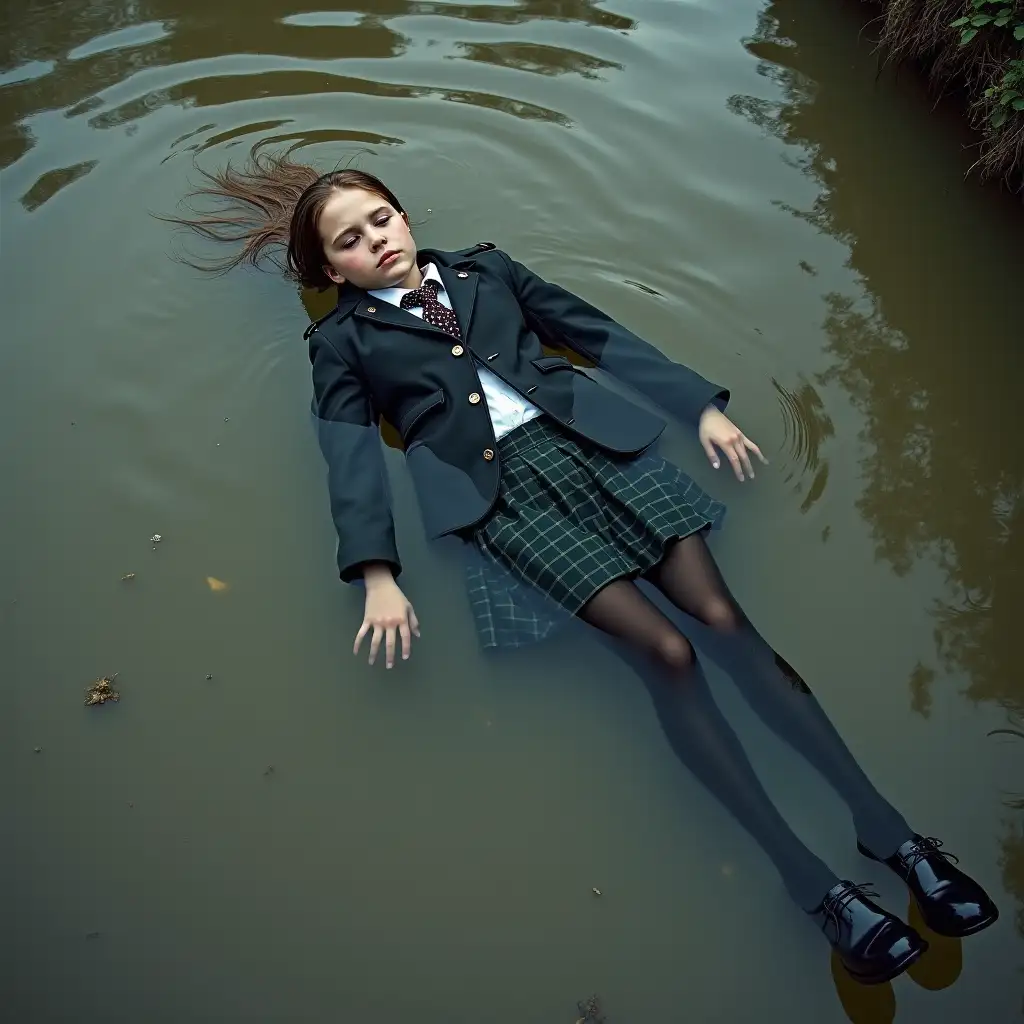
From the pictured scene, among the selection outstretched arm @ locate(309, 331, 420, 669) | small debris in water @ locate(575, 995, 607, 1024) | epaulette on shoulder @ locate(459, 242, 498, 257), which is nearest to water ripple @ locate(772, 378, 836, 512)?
epaulette on shoulder @ locate(459, 242, 498, 257)

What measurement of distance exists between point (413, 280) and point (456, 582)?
966mm

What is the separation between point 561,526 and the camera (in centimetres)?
278

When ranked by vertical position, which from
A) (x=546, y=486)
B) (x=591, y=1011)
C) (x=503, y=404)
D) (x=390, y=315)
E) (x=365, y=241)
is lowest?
(x=591, y=1011)

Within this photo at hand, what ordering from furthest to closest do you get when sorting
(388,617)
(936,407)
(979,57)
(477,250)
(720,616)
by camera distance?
(979,57) < (936,407) < (477,250) < (388,617) < (720,616)

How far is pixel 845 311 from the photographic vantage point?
3.72 metres

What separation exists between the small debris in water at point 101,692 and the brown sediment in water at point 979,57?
368 cm

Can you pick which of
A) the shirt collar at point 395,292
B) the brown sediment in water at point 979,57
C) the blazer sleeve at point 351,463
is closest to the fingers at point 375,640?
the blazer sleeve at point 351,463

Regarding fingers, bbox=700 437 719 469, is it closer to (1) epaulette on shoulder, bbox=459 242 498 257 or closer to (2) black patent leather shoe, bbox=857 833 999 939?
(1) epaulette on shoulder, bbox=459 242 498 257

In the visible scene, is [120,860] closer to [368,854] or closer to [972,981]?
[368,854]

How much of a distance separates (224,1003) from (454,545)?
4.61 feet

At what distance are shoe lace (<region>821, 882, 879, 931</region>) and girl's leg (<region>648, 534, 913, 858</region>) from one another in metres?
0.14

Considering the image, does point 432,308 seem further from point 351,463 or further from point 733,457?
point 733,457

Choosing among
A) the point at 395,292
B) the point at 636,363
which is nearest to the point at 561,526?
the point at 636,363

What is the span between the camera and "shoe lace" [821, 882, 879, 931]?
227 centimetres
